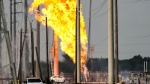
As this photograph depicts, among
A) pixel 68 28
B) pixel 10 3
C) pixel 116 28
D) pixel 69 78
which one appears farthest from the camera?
pixel 10 3

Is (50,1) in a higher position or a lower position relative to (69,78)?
higher

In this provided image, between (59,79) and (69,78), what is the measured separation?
20.3ft

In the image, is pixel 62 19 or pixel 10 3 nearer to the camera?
pixel 62 19

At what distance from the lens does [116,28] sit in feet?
182

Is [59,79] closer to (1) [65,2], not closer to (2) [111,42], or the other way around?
(1) [65,2]

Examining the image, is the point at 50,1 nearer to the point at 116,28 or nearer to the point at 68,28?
the point at 68,28

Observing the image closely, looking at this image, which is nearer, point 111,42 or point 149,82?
point 111,42

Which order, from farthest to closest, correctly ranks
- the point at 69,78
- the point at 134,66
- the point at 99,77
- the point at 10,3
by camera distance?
the point at 134,66 → the point at 10,3 → the point at 69,78 → the point at 99,77

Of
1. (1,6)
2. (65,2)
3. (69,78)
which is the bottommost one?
(69,78)

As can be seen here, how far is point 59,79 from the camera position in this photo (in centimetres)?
9050

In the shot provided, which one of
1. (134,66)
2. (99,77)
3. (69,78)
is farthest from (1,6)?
(134,66)

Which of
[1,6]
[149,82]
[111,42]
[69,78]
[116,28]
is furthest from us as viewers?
[69,78]

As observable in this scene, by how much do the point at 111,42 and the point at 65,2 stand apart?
37964 millimetres

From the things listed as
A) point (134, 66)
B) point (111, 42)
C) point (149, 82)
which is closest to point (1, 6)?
point (111, 42)
